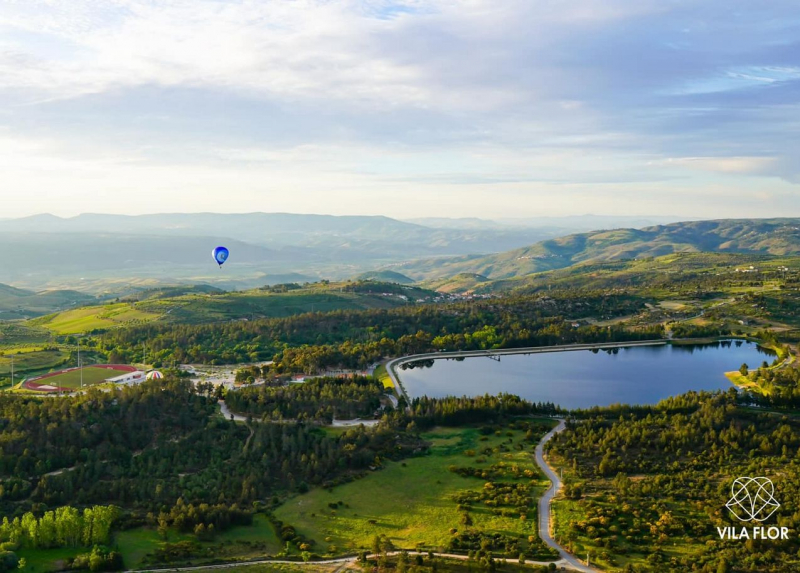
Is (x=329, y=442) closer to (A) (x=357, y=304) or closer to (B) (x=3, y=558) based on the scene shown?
(B) (x=3, y=558)

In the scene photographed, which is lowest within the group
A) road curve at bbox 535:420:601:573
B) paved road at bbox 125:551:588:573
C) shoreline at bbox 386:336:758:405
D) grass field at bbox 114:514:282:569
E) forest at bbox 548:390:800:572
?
grass field at bbox 114:514:282:569

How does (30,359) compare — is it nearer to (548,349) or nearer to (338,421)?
(338,421)

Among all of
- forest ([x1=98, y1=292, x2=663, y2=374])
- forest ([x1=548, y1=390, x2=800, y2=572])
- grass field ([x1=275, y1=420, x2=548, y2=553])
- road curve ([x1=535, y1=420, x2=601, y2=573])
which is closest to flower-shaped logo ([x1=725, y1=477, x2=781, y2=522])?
forest ([x1=548, y1=390, x2=800, y2=572])

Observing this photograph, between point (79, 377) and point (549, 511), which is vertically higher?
point (79, 377)

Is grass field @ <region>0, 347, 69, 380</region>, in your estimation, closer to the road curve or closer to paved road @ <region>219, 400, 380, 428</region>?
paved road @ <region>219, 400, 380, 428</region>

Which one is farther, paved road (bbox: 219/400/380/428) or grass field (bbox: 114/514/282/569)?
paved road (bbox: 219/400/380/428)

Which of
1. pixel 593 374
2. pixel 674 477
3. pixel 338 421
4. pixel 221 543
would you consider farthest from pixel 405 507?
pixel 593 374
